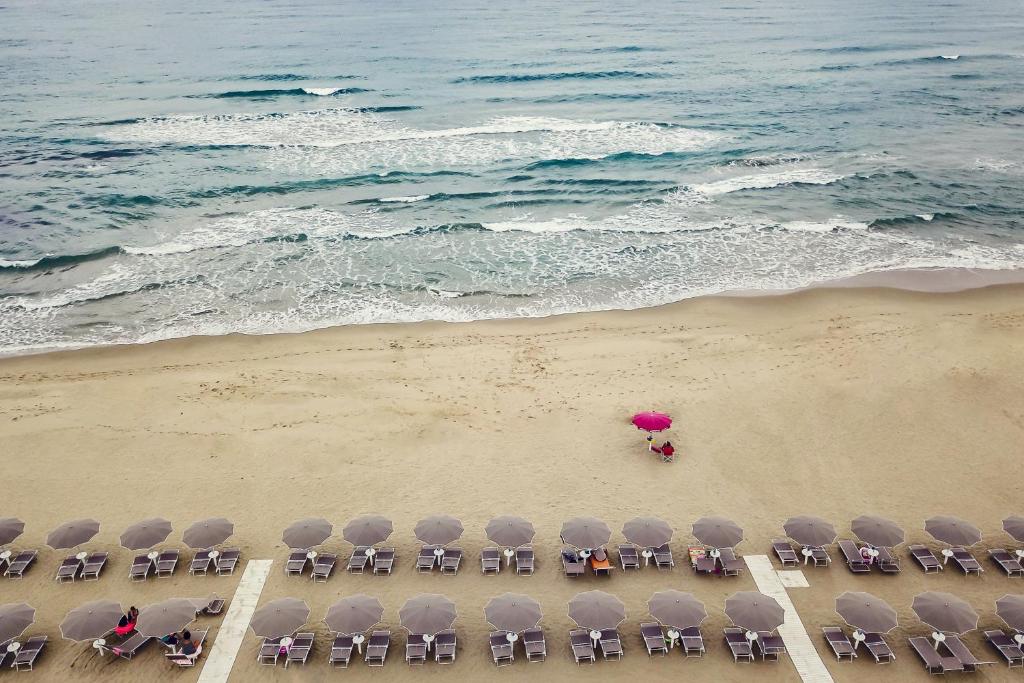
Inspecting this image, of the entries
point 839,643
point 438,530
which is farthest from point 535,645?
point 839,643

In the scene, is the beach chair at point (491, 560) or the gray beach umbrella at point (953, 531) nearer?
the gray beach umbrella at point (953, 531)

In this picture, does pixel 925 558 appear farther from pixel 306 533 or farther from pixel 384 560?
pixel 306 533

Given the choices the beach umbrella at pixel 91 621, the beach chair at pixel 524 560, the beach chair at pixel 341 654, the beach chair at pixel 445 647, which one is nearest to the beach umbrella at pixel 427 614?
the beach chair at pixel 445 647

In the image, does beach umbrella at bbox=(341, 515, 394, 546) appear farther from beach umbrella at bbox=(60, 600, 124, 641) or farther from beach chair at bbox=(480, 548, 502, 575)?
beach umbrella at bbox=(60, 600, 124, 641)

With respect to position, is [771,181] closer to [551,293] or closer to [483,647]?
[551,293]

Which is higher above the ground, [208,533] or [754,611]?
[754,611]

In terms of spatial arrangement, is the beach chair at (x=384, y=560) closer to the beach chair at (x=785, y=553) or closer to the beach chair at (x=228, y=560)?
the beach chair at (x=228, y=560)
